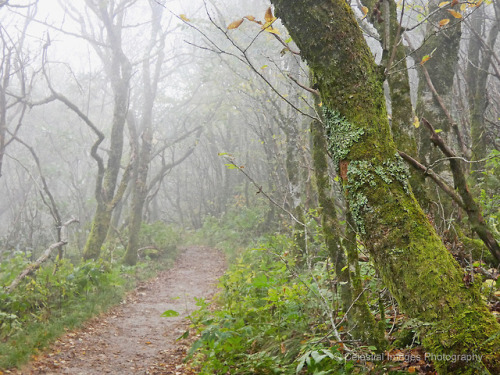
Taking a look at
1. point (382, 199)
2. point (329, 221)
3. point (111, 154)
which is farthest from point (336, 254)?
point (111, 154)

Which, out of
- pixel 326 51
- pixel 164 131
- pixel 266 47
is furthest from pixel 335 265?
pixel 164 131

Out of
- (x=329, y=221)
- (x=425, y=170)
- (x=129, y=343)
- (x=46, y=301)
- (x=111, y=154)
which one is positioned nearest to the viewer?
(x=425, y=170)

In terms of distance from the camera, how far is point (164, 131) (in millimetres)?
24656

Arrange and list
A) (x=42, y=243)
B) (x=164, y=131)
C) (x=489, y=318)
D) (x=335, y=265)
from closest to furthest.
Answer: (x=489, y=318) < (x=335, y=265) < (x=42, y=243) < (x=164, y=131)

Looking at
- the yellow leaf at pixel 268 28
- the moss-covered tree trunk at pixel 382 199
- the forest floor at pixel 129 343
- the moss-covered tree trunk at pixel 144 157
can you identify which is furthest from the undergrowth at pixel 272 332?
the moss-covered tree trunk at pixel 144 157

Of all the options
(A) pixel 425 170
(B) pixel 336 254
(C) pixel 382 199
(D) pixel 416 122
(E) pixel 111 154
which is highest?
(E) pixel 111 154

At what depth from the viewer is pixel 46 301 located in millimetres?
6406

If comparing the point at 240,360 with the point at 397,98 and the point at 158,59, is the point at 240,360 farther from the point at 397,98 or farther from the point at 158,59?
the point at 158,59

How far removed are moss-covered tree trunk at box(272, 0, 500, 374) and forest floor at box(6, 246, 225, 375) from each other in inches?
104

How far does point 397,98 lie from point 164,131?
74.3 ft

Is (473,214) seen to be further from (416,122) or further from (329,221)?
(329,221)

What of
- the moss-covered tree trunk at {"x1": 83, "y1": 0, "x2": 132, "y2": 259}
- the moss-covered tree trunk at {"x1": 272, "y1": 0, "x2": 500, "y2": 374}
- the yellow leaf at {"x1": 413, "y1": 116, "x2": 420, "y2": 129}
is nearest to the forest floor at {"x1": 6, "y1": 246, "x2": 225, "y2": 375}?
the moss-covered tree trunk at {"x1": 83, "y1": 0, "x2": 132, "y2": 259}

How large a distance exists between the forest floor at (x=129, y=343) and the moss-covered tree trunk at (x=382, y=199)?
2.64m

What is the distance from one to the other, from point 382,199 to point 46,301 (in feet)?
21.0
